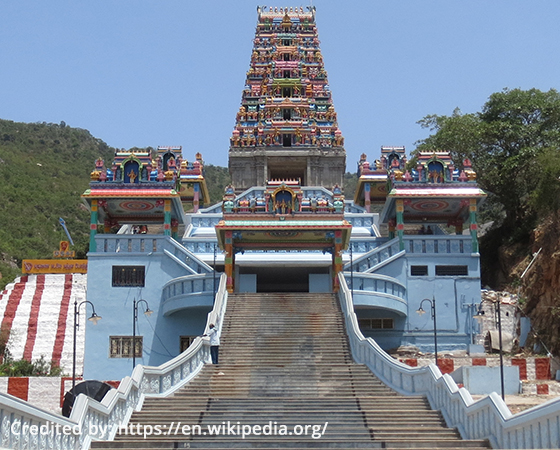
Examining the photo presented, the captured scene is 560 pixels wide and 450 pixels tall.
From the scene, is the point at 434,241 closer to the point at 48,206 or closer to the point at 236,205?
the point at 236,205

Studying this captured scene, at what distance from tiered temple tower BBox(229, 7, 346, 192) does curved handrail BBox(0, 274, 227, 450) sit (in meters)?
31.0

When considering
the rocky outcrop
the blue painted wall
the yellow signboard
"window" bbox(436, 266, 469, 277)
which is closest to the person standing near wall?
the blue painted wall

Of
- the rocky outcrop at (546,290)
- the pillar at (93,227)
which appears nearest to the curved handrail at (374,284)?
the rocky outcrop at (546,290)

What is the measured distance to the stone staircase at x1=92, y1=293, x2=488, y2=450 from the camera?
1780 centimetres

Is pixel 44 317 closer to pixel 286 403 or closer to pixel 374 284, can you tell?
pixel 374 284

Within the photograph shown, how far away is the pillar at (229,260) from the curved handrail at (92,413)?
5628mm

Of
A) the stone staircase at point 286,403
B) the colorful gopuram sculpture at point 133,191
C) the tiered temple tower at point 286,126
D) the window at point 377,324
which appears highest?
the tiered temple tower at point 286,126

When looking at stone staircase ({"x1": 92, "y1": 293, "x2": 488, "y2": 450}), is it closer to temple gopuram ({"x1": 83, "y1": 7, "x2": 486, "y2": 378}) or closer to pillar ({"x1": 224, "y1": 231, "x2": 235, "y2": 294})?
pillar ({"x1": 224, "y1": 231, "x2": 235, "y2": 294})

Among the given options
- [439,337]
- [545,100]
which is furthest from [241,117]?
[439,337]

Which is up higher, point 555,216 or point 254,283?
point 555,216

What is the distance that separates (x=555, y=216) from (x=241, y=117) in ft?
94.2

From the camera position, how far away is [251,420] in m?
19.8

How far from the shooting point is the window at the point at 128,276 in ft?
118

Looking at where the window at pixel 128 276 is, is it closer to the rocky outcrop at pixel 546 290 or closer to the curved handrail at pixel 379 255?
the curved handrail at pixel 379 255
